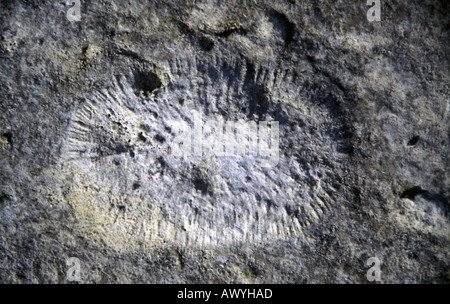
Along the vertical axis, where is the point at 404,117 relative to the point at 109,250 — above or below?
above

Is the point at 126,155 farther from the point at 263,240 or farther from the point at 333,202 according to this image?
the point at 333,202

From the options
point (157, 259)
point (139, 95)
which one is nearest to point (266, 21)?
point (139, 95)
